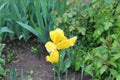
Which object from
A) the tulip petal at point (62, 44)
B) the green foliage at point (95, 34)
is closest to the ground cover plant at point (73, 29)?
the green foliage at point (95, 34)

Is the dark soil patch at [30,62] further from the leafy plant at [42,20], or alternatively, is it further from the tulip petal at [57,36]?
the tulip petal at [57,36]

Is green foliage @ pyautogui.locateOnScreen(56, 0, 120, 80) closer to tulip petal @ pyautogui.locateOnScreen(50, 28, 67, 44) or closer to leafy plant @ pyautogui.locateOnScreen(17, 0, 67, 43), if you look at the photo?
leafy plant @ pyautogui.locateOnScreen(17, 0, 67, 43)

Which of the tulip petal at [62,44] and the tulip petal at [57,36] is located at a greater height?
the tulip petal at [57,36]

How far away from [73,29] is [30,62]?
0.49 meters

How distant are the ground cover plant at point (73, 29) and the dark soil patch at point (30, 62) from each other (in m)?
0.02

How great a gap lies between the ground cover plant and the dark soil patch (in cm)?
2

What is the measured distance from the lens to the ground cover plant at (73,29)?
240 cm

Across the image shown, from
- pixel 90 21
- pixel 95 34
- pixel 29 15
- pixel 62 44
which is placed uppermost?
pixel 29 15

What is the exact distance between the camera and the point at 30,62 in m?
2.89

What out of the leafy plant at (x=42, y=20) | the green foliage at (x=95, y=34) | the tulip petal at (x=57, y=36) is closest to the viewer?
the tulip petal at (x=57, y=36)

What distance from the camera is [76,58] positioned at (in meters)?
2.67

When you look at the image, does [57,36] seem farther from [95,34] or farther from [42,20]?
[42,20]

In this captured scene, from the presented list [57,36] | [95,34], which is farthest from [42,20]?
[57,36]

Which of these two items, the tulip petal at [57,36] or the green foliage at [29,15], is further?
the green foliage at [29,15]
